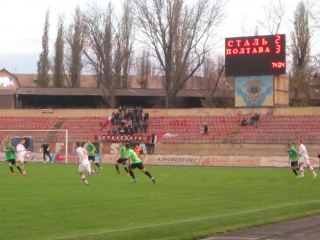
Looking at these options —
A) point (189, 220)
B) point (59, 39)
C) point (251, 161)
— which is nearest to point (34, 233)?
point (189, 220)

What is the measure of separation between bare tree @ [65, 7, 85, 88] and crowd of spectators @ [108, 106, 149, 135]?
17.1m

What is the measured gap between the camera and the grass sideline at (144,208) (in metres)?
13.6

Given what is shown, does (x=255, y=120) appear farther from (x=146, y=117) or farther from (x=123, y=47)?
(x=123, y=47)

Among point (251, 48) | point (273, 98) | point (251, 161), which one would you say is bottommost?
point (251, 161)

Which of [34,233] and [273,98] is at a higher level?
[273,98]

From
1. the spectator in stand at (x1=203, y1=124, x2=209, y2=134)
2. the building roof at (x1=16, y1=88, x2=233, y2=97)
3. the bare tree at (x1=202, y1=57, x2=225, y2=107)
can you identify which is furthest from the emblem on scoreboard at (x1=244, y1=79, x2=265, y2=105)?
the bare tree at (x1=202, y1=57, x2=225, y2=107)

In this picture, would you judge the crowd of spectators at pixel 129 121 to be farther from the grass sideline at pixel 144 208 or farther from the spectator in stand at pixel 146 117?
the grass sideline at pixel 144 208

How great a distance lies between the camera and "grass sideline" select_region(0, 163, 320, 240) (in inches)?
536

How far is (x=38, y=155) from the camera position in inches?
2378

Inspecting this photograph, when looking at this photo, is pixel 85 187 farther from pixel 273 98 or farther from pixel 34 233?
pixel 273 98

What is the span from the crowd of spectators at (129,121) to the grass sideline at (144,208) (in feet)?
117

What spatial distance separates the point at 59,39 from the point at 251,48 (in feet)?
111

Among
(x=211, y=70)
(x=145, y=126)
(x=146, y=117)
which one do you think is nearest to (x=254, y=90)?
(x=145, y=126)

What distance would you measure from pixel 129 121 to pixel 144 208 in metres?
47.3
